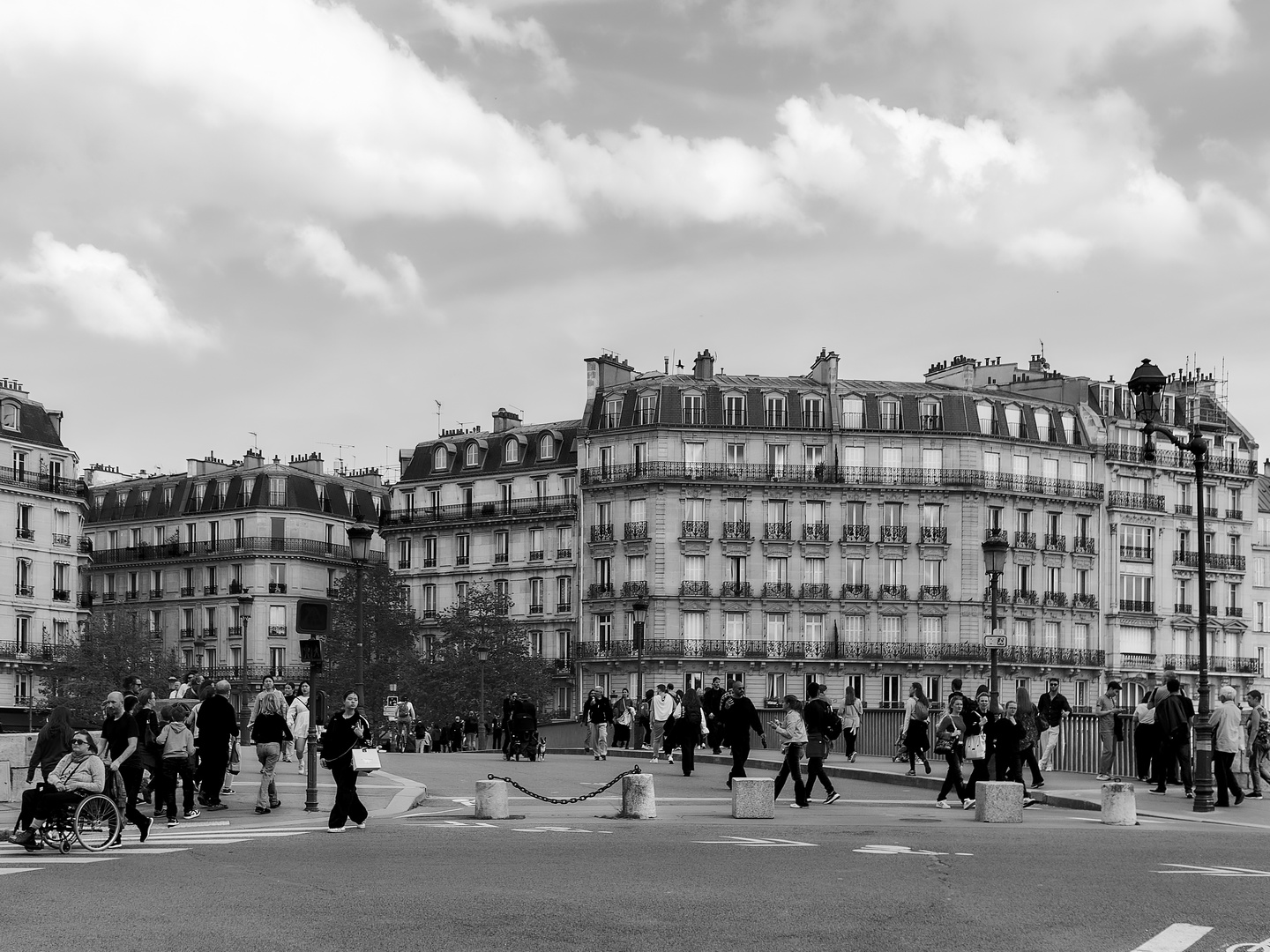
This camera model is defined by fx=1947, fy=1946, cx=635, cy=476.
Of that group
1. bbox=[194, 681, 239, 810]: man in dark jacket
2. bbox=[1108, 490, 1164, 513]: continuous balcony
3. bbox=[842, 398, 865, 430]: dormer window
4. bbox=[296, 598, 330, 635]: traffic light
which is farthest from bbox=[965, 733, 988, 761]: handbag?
bbox=[1108, 490, 1164, 513]: continuous balcony

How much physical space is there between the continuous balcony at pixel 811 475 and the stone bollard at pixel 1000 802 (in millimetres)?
61462

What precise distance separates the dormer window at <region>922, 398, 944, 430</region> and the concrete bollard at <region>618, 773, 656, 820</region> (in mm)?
64407

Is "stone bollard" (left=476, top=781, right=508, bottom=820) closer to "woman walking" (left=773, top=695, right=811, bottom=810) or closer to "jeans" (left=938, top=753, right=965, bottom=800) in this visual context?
"woman walking" (left=773, top=695, right=811, bottom=810)

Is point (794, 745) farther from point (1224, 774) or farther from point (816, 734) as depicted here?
point (1224, 774)

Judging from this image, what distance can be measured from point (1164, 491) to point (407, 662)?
121ft

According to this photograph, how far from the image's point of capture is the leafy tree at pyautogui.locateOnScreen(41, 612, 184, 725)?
279 feet

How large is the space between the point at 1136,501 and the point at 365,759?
241ft

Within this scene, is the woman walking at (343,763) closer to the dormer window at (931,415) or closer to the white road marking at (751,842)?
the white road marking at (751,842)

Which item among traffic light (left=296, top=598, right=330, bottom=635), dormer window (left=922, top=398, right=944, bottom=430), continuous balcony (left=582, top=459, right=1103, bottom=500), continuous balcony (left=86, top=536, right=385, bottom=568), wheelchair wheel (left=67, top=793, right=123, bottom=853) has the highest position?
dormer window (left=922, top=398, right=944, bottom=430)

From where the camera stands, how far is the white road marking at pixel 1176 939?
482 inches

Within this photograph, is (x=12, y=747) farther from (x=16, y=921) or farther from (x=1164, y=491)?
(x=1164, y=491)

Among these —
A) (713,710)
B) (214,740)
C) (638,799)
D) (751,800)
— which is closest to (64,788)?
(214,740)

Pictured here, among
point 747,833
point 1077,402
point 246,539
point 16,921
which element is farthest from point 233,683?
point 16,921

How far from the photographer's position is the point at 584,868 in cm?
1683
